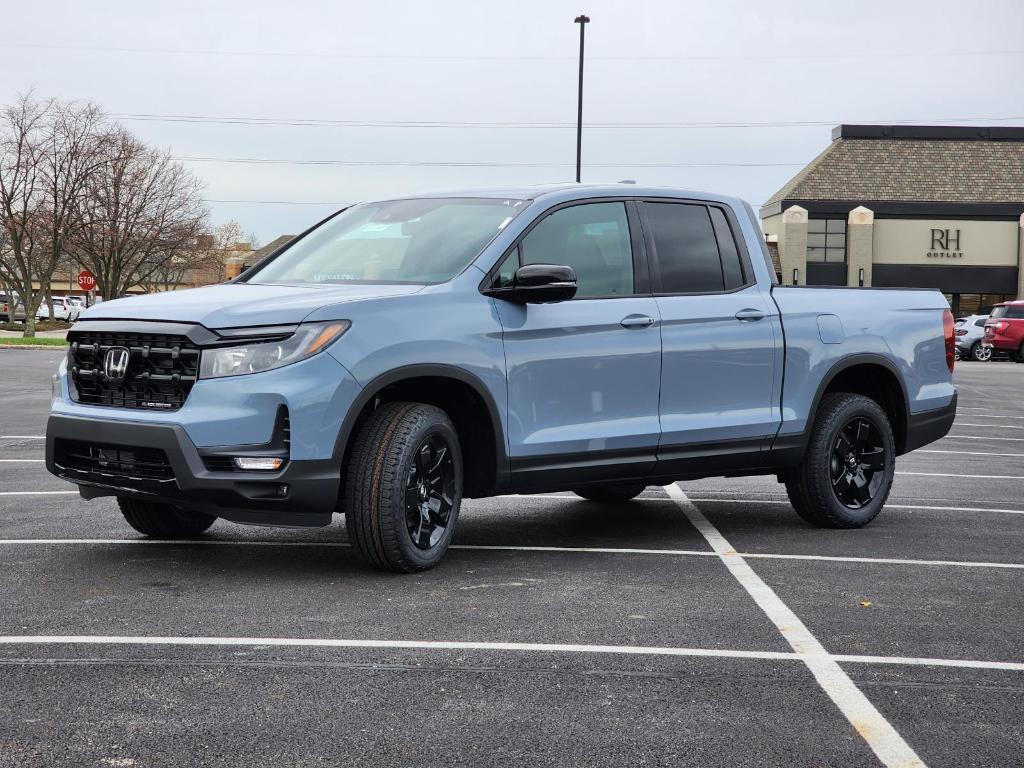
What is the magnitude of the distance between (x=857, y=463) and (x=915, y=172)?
196ft

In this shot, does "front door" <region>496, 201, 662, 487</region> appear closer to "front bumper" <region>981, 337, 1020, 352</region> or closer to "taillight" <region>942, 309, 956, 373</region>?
"taillight" <region>942, 309, 956, 373</region>

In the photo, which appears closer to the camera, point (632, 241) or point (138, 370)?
point (138, 370)

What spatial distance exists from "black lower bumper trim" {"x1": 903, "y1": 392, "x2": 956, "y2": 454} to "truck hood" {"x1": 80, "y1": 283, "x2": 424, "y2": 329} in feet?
12.7

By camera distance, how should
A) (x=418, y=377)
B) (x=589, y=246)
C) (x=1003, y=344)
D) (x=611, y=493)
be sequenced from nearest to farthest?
1. (x=418, y=377)
2. (x=589, y=246)
3. (x=611, y=493)
4. (x=1003, y=344)

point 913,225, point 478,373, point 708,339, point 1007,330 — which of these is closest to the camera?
point 478,373

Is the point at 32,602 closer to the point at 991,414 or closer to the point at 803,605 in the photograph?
the point at 803,605

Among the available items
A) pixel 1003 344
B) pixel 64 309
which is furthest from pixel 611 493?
pixel 64 309

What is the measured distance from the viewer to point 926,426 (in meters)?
8.92

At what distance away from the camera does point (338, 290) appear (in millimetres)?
6484

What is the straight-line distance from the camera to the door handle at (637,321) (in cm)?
709

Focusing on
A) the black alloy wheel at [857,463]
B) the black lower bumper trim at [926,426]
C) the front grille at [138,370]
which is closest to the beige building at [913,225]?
the black lower bumper trim at [926,426]

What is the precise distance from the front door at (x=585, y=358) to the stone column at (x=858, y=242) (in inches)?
2298

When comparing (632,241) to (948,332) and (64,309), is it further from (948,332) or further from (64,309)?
(64,309)

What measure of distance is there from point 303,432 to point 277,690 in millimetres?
1690
